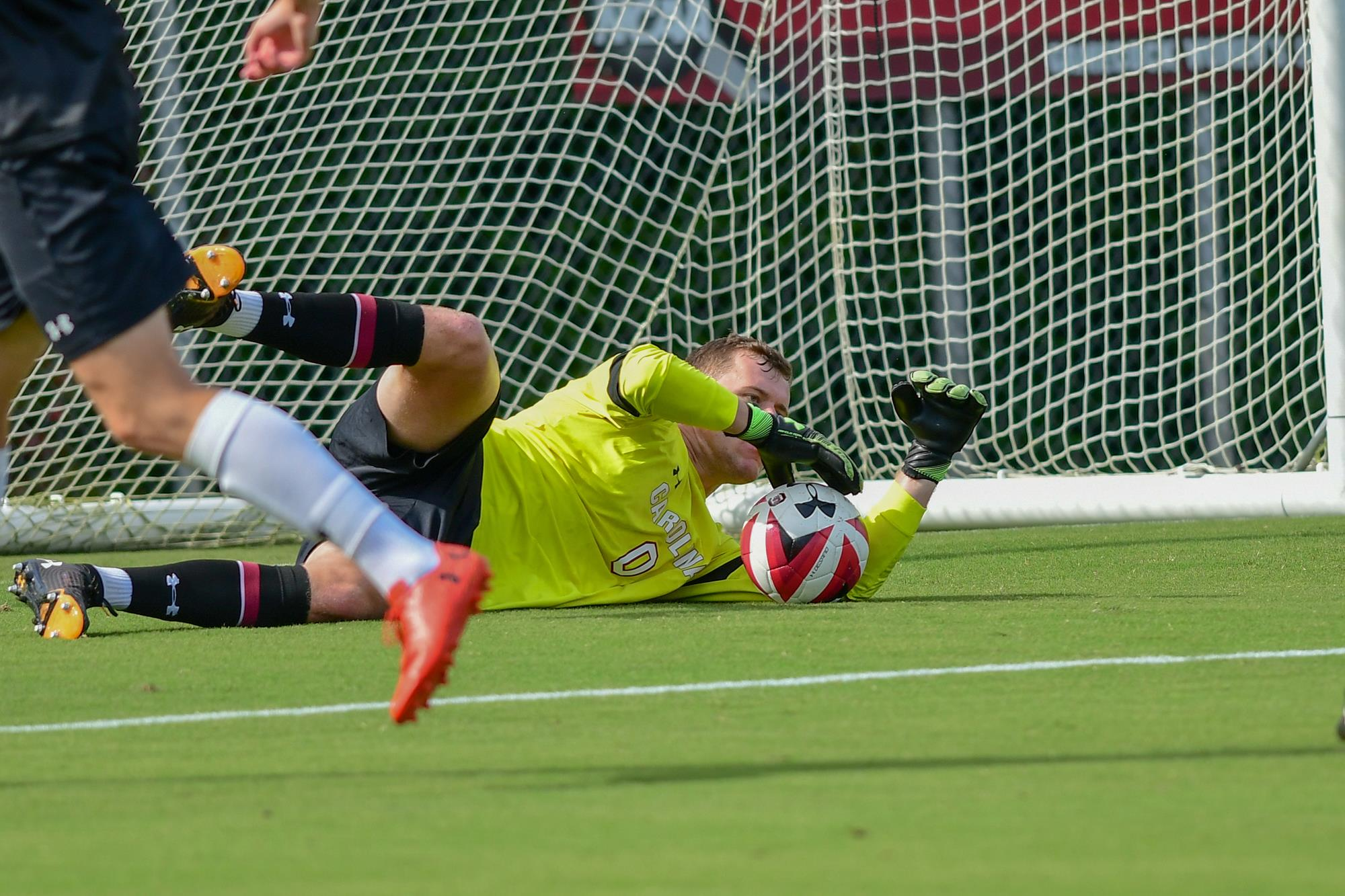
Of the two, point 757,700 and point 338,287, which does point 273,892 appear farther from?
point 338,287

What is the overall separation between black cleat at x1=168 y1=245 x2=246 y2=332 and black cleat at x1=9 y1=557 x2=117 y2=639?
58cm

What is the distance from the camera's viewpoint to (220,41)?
25.0 feet

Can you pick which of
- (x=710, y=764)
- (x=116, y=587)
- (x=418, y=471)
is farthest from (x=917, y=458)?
(x=710, y=764)

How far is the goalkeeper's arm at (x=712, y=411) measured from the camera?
4512 mm

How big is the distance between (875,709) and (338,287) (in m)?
5.15

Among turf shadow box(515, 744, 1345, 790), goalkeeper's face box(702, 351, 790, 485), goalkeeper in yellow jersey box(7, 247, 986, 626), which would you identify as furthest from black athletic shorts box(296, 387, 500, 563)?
turf shadow box(515, 744, 1345, 790)

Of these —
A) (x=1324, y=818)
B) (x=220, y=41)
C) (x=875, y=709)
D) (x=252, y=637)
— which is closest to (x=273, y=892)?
(x=1324, y=818)

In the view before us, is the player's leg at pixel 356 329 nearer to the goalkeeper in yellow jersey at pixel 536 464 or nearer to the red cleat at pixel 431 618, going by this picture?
the goalkeeper in yellow jersey at pixel 536 464

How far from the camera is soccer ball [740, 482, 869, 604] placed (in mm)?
4629

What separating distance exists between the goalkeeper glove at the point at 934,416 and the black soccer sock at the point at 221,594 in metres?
1.57

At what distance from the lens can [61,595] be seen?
417 centimetres

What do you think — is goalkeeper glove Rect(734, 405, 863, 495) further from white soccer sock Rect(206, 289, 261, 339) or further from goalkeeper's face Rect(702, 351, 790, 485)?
white soccer sock Rect(206, 289, 261, 339)

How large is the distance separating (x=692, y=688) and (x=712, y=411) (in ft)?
4.79

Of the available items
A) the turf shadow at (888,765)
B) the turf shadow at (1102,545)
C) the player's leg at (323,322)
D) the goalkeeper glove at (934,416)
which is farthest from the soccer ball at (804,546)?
the turf shadow at (888,765)
